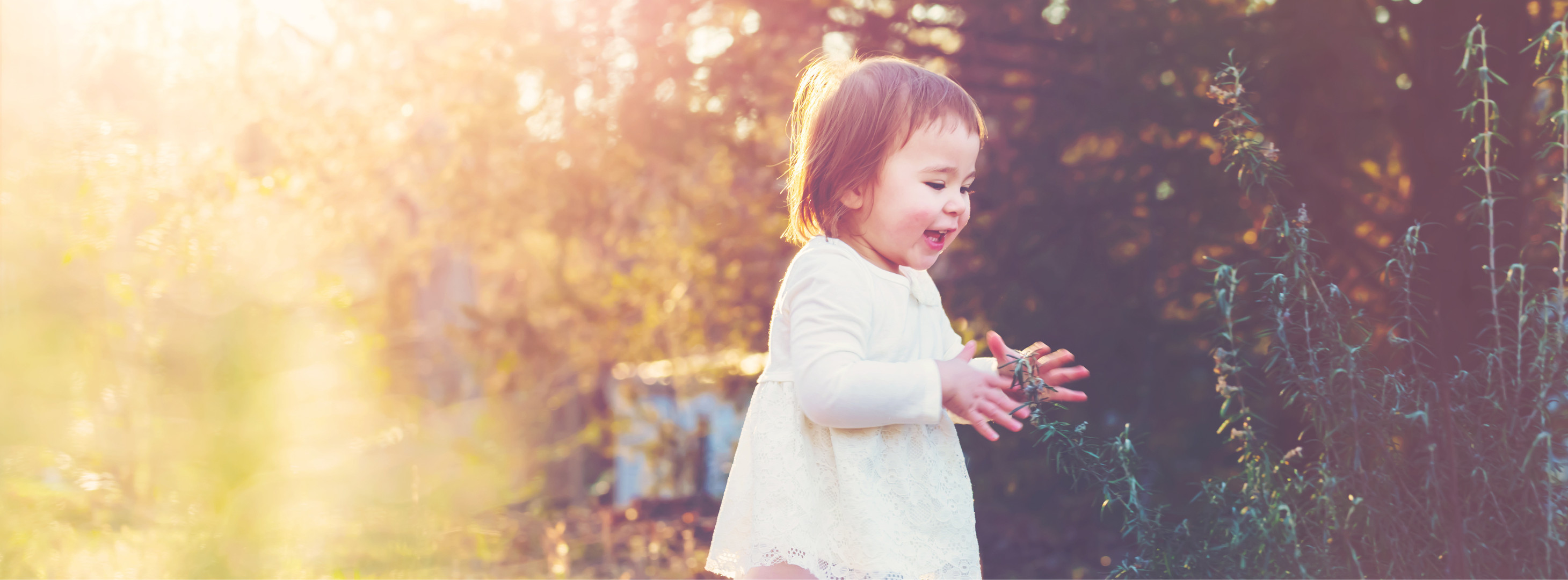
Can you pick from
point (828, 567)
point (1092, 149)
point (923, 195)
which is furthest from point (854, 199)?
point (1092, 149)

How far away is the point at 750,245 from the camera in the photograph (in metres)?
4.76

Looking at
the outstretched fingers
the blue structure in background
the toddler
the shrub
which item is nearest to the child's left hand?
the toddler

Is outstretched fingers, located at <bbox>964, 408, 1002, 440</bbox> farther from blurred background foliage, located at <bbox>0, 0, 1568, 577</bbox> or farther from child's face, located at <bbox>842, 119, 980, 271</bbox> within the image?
blurred background foliage, located at <bbox>0, 0, 1568, 577</bbox>

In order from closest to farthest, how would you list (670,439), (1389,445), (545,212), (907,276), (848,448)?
(848,448) < (907,276) < (1389,445) < (545,212) < (670,439)

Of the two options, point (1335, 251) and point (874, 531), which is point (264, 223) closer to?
point (874, 531)

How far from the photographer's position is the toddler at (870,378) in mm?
1692

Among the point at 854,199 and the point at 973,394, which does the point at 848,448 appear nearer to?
the point at 973,394

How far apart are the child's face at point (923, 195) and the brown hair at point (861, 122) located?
0.06ft

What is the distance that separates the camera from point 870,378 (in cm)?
166

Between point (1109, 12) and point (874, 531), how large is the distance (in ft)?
8.82

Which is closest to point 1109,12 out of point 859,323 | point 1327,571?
point 1327,571

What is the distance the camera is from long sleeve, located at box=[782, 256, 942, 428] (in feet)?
5.45

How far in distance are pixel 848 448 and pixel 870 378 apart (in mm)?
168

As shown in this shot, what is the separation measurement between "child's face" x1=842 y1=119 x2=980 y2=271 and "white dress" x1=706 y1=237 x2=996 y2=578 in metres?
0.07
